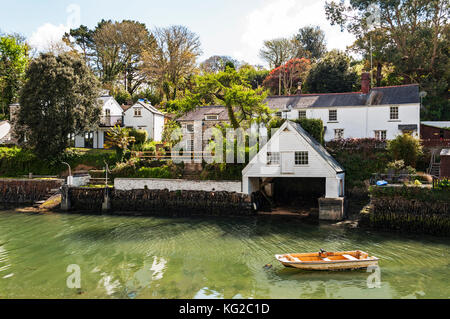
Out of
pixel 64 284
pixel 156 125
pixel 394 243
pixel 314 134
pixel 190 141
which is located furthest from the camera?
pixel 156 125

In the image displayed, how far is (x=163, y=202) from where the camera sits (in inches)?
1220

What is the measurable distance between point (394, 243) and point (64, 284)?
18.1m

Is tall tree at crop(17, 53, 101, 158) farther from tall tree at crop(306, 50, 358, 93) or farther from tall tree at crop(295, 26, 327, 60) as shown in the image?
tall tree at crop(295, 26, 327, 60)

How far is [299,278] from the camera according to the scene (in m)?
15.1

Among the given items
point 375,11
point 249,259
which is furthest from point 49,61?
point 375,11

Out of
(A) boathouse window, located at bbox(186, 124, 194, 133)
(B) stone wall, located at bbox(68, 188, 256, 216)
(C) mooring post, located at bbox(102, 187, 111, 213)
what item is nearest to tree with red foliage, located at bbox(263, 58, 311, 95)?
(A) boathouse window, located at bbox(186, 124, 194, 133)

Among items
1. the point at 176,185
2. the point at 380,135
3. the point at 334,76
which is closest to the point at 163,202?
the point at 176,185

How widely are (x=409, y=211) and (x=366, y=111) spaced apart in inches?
736

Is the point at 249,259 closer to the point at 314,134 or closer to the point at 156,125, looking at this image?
the point at 314,134

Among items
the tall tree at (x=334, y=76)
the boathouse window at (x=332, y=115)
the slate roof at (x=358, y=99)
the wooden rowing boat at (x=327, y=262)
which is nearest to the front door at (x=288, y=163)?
the wooden rowing boat at (x=327, y=262)

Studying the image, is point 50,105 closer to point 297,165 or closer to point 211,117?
point 211,117
